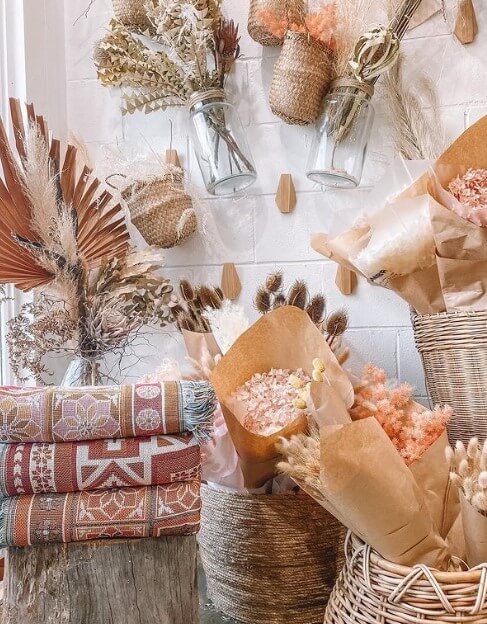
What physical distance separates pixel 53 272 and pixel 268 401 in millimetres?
465

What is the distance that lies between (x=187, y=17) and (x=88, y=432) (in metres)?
0.96

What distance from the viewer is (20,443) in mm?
996

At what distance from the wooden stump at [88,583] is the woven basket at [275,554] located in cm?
26

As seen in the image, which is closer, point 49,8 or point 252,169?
point 252,169

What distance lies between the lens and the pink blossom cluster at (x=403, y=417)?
1.05 metres

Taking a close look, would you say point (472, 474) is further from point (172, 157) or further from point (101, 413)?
point (172, 157)

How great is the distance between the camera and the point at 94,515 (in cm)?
98

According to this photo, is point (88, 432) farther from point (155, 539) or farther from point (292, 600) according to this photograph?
point (292, 600)

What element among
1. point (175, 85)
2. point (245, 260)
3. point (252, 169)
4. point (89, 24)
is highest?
point (89, 24)

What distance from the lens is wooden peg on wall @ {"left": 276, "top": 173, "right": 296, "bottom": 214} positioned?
165 cm

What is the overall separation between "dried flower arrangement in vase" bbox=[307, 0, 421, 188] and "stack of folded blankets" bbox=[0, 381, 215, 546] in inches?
28.7

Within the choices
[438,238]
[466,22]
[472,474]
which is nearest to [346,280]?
[438,238]

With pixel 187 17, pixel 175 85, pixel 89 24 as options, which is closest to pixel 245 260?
pixel 175 85

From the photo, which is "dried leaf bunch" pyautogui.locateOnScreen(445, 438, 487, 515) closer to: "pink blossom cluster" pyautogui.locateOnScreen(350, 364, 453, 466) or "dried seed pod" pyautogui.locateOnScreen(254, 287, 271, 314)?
"pink blossom cluster" pyautogui.locateOnScreen(350, 364, 453, 466)
